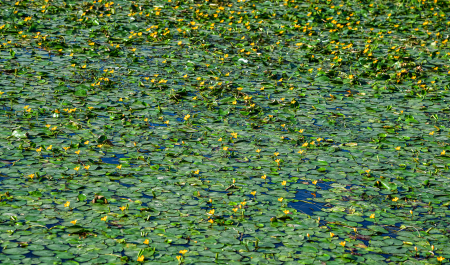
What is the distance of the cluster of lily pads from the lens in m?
4.70

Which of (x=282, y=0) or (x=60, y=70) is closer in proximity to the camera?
(x=60, y=70)

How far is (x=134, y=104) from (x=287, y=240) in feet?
11.2

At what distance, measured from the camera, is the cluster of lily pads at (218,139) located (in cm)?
470

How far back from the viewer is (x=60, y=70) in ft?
27.2

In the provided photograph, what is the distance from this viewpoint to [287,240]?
4746 millimetres

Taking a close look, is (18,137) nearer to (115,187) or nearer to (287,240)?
(115,187)

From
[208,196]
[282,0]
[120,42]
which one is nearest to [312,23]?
[282,0]

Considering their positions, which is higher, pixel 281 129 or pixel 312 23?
pixel 312 23

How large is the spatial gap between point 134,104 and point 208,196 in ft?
8.08

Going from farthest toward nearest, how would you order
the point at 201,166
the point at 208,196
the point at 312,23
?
the point at 312,23 → the point at 201,166 → the point at 208,196

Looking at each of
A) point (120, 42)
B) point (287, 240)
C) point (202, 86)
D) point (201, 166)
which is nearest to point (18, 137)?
point (201, 166)

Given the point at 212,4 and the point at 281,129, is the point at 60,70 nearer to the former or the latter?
the point at 281,129

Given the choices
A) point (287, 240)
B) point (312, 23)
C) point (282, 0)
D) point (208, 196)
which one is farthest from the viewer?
point (282, 0)

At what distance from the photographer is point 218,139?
6492 millimetres
